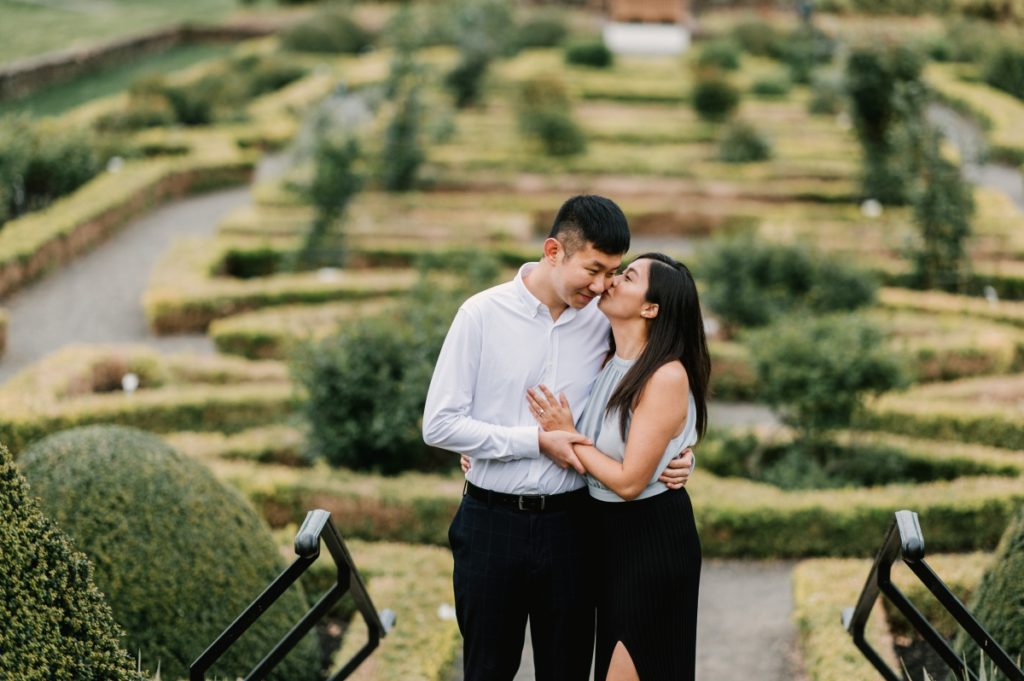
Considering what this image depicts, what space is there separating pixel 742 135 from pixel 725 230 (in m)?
3.86

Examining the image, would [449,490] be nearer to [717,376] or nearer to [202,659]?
[202,659]

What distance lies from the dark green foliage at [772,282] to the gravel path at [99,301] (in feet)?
16.7

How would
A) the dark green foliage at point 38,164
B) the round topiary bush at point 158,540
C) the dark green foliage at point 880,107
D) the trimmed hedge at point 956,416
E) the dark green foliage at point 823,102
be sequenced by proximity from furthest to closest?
the dark green foliage at point 823,102, the dark green foliage at point 880,107, the dark green foliage at point 38,164, the trimmed hedge at point 956,416, the round topiary bush at point 158,540

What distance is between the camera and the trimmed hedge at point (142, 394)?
7383mm

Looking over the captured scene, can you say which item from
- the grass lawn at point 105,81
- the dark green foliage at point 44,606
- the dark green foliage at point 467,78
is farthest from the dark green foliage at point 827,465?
the dark green foliage at point 467,78

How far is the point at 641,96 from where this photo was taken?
23.6m

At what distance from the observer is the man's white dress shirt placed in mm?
3332

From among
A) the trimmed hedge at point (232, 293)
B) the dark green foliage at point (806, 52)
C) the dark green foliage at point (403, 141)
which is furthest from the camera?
the dark green foliage at point (806, 52)

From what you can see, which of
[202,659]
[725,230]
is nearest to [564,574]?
[202,659]

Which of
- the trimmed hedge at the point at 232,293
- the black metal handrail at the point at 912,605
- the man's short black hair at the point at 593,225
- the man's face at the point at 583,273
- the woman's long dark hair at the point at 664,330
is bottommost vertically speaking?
the trimmed hedge at the point at 232,293

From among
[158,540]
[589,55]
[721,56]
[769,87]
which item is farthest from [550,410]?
[589,55]

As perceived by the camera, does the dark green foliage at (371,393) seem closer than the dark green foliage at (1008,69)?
Yes

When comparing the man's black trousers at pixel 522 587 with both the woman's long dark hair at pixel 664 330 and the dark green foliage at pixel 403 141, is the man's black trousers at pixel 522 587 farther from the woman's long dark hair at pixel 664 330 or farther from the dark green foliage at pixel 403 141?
the dark green foliage at pixel 403 141

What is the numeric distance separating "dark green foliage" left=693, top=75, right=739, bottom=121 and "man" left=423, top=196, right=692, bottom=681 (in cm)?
1756
